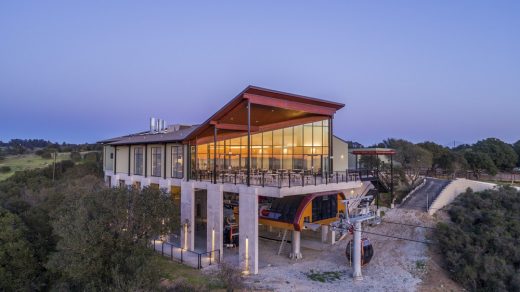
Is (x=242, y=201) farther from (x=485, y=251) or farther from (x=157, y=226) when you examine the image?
(x=485, y=251)

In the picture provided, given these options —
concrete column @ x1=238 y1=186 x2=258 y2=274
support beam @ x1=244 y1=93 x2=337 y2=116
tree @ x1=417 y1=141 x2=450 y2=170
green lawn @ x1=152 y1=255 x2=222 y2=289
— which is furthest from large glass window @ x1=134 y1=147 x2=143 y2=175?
tree @ x1=417 y1=141 x2=450 y2=170

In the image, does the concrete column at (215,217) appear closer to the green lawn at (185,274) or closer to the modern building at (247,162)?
the modern building at (247,162)

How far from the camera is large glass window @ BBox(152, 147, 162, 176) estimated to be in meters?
24.6

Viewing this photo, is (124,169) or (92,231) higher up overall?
(124,169)

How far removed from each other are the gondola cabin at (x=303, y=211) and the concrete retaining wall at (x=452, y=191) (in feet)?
21.0

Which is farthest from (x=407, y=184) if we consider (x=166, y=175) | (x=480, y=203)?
(x=166, y=175)

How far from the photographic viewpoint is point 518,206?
20359 millimetres

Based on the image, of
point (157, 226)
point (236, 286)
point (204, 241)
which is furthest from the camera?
point (204, 241)

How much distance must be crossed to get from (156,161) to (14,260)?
399 inches

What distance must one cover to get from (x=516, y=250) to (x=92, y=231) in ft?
63.8

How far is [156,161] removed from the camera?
24906 millimetres

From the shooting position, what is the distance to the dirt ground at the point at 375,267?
49.9 feet

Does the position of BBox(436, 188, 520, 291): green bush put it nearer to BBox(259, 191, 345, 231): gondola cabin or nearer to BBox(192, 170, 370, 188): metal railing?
BBox(259, 191, 345, 231): gondola cabin

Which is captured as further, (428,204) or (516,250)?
(428,204)
